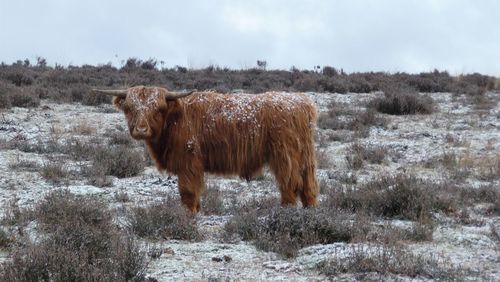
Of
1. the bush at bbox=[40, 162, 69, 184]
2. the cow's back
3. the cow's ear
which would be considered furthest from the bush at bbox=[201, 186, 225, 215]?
the bush at bbox=[40, 162, 69, 184]

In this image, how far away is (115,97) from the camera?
865 centimetres

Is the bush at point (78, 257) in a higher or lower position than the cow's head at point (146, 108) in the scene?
lower

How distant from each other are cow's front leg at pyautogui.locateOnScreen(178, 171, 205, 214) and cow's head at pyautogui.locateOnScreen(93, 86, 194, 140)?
0.62m

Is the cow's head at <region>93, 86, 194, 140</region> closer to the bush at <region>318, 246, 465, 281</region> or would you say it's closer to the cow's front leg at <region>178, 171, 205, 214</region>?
the cow's front leg at <region>178, 171, 205, 214</region>

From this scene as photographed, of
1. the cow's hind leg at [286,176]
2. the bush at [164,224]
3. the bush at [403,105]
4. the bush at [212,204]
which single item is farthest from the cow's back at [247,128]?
the bush at [403,105]

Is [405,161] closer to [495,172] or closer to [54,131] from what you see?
[495,172]

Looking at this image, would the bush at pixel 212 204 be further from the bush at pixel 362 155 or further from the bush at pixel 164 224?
the bush at pixel 362 155

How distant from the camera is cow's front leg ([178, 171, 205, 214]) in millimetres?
8336

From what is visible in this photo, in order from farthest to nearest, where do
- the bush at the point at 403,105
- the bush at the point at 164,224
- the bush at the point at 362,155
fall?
the bush at the point at 403,105
the bush at the point at 362,155
the bush at the point at 164,224

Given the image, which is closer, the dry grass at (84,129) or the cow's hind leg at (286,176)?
the cow's hind leg at (286,176)

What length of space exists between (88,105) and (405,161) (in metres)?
9.39

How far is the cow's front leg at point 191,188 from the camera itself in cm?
834

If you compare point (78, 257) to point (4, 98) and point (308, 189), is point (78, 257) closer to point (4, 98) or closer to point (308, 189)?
point (308, 189)

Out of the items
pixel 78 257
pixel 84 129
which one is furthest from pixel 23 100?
pixel 78 257
